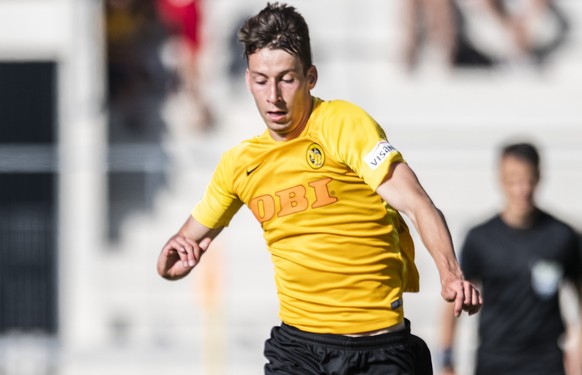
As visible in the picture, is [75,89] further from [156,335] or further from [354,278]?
[354,278]

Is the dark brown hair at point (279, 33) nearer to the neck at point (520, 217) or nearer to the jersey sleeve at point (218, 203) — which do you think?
the jersey sleeve at point (218, 203)

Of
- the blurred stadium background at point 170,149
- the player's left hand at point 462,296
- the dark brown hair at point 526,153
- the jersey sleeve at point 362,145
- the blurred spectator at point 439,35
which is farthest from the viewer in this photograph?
the blurred spectator at point 439,35

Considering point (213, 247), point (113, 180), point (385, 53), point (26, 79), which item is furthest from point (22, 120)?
point (385, 53)

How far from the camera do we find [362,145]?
455 cm

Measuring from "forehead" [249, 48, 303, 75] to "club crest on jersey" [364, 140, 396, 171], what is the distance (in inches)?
15.6

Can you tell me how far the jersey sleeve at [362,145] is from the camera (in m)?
4.47

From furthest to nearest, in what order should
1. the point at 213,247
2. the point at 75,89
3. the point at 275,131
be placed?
the point at 75,89 < the point at 213,247 < the point at 275,131

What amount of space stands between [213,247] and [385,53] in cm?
276

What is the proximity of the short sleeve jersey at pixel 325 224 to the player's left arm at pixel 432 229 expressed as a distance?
0.21 metres

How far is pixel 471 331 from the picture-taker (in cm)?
1184

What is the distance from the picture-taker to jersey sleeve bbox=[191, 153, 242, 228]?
16.3ft

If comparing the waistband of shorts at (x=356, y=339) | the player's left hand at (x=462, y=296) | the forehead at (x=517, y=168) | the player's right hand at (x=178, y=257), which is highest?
the forehead at (x=517, y=168)

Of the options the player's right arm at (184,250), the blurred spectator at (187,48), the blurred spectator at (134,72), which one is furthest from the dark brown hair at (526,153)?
the blurred spectator at (134,72)

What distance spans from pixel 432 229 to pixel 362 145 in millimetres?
427
